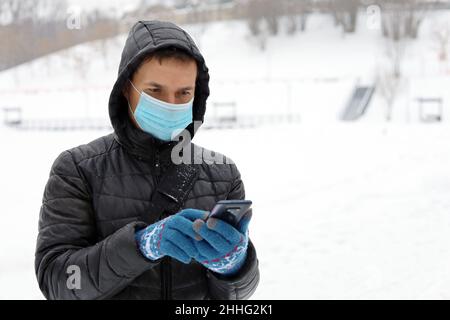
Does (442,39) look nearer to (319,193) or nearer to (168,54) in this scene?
→ (319,193)

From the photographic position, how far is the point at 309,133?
10.9 metres

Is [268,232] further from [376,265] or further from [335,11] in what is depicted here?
[335,11]

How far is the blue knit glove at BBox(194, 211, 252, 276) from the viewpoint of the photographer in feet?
2.96

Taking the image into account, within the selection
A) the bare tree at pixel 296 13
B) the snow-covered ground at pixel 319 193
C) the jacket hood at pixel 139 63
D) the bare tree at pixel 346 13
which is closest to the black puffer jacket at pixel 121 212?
the jacket hood at pixel 139 63

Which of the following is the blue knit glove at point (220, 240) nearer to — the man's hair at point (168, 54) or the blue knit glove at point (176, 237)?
the blue knit glove at point (176, 237)

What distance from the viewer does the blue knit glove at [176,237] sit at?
0.94 m

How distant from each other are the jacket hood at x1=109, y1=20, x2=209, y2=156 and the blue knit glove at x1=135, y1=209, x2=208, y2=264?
0.25 meters

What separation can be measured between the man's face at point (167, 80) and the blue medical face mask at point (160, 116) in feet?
0.04

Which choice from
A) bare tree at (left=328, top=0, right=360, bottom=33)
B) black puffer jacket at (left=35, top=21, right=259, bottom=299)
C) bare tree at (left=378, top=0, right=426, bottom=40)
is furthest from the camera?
bare tree at (left=328, top=0, right=360, bottom=33)

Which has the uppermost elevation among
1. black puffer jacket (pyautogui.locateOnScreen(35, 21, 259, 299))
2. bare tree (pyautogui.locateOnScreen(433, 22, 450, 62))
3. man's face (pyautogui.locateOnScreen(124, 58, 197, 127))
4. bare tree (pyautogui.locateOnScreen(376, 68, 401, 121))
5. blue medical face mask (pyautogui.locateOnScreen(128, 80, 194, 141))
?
man's face (pyautogui.locateOnScreen(124, 58, 197, 127))

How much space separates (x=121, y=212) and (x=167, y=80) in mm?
289

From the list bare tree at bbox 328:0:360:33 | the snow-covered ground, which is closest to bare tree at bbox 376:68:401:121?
the snow-covered ground

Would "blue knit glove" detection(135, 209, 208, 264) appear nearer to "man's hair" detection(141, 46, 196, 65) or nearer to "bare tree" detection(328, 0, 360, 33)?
"man's hair" detection(141, 46, 196, 65)
